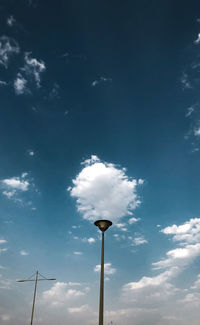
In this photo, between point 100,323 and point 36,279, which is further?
point 36,279

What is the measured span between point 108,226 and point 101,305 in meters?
3.94

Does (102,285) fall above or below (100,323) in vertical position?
above

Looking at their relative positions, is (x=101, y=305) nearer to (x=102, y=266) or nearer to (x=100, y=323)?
(x=100, y=323)

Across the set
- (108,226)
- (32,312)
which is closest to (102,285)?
(108,226)

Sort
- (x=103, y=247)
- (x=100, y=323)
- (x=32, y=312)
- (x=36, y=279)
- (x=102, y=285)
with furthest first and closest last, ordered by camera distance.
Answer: (x=36, y=279) → (x=32, y=312) → (x=103, y=247) → (x=102, y=285) → (x=100, y=323)

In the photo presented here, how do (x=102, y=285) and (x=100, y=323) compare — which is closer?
(x=100, y=323)

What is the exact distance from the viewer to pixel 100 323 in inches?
428

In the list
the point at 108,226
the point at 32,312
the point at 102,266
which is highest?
the point at 108,226

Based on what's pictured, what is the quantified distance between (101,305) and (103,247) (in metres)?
2.85

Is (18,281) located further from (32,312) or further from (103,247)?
(103,247)

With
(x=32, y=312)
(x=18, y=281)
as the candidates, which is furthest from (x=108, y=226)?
(x=18, y=281)

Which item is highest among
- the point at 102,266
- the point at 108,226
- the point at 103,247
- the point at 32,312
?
the point at 108,226

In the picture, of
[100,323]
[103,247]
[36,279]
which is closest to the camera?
[100,323]

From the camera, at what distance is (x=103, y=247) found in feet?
42.6
